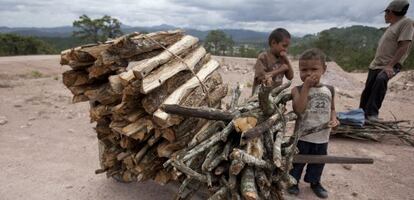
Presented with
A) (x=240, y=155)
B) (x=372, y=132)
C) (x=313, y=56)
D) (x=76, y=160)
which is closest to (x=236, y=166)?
(x=240, y=155)

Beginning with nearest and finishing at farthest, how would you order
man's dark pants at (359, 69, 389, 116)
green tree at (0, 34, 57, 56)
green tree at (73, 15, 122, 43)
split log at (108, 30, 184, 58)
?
split log at (108, 30, 184, 58), man's dark pants at (359, 69, 389, 116), green tree at (0, 34, 57, 56), green tree at (73, 15, 122, 43)

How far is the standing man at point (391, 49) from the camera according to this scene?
15.8 ft

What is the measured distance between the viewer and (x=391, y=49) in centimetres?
505

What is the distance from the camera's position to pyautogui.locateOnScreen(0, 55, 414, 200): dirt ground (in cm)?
362

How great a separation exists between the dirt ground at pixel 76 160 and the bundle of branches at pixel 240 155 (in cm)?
97

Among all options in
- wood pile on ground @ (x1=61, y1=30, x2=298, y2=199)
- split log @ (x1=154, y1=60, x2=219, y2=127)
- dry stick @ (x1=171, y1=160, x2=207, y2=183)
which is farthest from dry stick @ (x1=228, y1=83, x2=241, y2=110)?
dry stick @ (x1=171, y1=160, x2=207, y2=183)

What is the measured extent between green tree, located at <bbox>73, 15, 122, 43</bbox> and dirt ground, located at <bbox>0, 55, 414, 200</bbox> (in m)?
22.4

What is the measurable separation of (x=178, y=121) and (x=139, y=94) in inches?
16.9

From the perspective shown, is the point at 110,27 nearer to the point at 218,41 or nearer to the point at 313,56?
the point at 218,41

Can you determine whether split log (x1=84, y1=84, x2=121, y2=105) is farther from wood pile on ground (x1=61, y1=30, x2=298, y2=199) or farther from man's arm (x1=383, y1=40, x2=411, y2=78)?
man's arm (x1=383, y1=40, x2=411, y2=78)

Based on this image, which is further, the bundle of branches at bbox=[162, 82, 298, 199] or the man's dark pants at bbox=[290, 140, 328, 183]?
the man's dark pants at bbox=[290, 140, 328, 183]

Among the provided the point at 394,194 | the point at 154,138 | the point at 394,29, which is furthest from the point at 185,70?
the point at 394,29

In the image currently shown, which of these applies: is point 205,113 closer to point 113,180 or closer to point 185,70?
point 185,70

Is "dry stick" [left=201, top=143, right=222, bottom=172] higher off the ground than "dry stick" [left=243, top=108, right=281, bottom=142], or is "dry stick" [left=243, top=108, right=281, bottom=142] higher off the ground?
"dry stick" [left=243, top=108, right=281, bottom=142]
